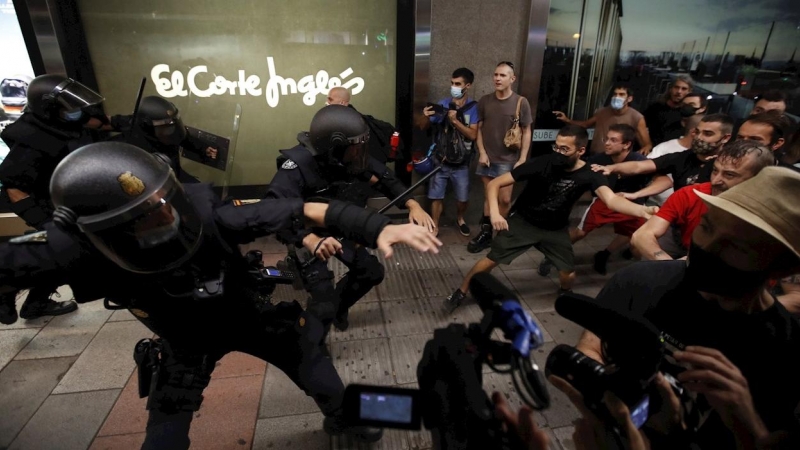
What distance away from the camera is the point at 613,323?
3.51ft

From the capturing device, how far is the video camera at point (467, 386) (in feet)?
3.07

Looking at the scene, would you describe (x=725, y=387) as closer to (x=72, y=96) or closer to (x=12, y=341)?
(x=72, y=96)

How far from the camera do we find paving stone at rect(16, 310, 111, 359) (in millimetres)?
3422

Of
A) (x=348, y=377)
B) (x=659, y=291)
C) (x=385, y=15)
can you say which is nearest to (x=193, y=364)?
(x=348, y=377)

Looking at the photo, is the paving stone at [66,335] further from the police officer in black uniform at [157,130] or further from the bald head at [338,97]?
the bald head at [338,97]

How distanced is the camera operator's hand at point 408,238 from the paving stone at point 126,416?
7.25ft

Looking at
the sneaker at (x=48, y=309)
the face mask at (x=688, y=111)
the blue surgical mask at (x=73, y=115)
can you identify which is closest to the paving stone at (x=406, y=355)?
the sneaker at (x=48, y=309)

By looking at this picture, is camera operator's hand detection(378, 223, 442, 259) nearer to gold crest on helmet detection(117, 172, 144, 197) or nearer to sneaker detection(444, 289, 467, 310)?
gold crest on helmet detection(117, 172, 144, 197)

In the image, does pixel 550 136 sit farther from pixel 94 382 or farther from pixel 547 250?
pixel 94 382

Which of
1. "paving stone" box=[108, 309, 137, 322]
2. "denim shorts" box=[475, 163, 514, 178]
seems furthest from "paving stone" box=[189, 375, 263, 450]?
"denim shorts" box=[475, 163, 514, 178]

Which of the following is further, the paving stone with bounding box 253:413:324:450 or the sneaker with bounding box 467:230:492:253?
the sneaker with bounding box 467:230:492:253

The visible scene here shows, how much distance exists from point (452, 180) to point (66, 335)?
4.42 metres

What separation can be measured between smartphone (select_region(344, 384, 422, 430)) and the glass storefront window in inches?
199

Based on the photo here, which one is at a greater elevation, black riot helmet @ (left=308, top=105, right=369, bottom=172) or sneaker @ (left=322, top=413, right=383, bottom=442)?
black riot helmet @ (left=308, top=105, right=369, bottom=172)
